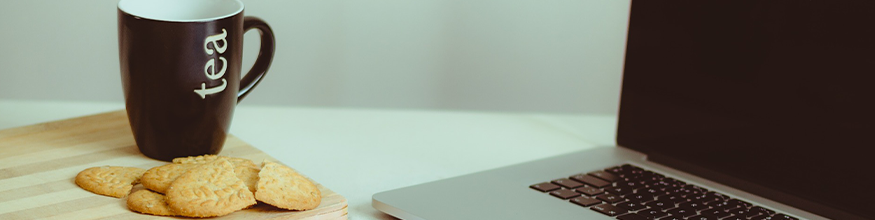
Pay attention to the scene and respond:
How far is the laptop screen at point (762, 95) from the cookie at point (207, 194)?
52 centimetres

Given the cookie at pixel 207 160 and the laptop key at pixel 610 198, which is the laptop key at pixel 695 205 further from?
the cookie at pixel 207 160

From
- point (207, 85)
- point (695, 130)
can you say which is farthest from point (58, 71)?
point (695, 130)

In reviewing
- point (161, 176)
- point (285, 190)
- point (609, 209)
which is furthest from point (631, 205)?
point (161, 176)

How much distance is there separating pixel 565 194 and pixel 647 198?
8 centimetres

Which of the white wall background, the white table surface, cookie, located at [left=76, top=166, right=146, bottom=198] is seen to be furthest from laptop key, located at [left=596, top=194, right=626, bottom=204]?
the white wall background

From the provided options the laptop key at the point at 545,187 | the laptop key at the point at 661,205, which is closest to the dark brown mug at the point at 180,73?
the laptop key at the point at 545,187

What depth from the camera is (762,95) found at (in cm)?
89

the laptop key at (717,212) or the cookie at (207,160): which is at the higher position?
the cookie at (207,160)

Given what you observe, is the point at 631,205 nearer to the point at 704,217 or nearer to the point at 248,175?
the point at 704,217

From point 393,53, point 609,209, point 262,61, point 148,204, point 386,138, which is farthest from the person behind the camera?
point 393,53

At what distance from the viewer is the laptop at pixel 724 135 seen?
79cm

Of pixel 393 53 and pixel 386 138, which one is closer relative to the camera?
pixel 386 138

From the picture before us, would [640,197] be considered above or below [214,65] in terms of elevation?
below

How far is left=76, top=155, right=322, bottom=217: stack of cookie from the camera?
0.67 m
